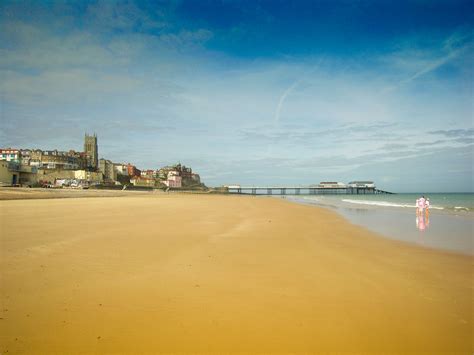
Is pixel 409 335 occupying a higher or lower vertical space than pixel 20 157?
lower

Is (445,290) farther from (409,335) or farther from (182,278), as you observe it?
(182,278)

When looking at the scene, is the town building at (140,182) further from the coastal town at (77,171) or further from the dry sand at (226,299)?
the dry sand at (226,299)

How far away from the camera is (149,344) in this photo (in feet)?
8.73

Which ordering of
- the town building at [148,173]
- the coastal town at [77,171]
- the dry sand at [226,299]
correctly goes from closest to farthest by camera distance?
1. the dry sand at [226,299]
2. the coastal town at [77,171]
3. the town building at [148,173]

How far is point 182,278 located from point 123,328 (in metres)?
1.59

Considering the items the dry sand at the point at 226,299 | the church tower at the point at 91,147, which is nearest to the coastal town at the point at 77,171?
the church tower at the point at 91,147

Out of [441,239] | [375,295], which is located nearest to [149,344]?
[375,295]

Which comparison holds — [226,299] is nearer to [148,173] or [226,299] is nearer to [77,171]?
[77,171]

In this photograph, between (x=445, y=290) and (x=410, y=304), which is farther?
(x=445, y=290)

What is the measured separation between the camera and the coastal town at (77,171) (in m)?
62.9

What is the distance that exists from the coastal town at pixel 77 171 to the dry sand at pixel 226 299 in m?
61.0

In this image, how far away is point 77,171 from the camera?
8344 centimetres

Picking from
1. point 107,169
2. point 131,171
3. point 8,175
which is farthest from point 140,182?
point 8,175

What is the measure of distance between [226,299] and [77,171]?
92537 millimetres
